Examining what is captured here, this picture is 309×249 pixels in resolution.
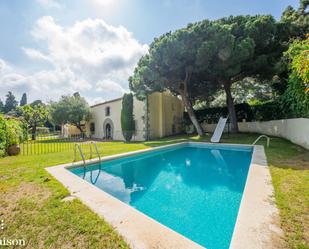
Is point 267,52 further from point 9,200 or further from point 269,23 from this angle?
point 9,200

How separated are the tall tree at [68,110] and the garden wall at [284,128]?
16.5 metres

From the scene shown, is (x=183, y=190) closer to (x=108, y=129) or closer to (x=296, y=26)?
(x=296, y=26)

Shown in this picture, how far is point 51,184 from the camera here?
3.88 metres

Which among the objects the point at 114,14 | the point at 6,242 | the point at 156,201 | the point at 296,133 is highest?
the point at 114,14

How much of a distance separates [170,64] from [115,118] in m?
10.6

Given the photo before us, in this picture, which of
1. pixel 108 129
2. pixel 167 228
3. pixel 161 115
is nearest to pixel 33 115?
pixel 108 129

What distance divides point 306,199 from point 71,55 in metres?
13.3

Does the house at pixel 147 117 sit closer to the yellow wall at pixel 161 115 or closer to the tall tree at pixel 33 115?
the yellow wall at pixel 161 115

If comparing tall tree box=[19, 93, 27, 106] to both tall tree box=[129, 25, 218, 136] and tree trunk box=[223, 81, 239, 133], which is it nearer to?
tall tree box=[129, 25, 218, 136]

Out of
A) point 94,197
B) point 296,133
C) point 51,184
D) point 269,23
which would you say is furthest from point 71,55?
point 296,133

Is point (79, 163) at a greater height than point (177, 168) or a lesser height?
greater

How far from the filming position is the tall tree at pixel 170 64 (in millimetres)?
11328

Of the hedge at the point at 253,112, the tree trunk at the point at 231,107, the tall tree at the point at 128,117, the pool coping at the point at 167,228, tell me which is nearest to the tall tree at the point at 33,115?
the tall tree at the point at 128,117

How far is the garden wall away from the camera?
303 inches
